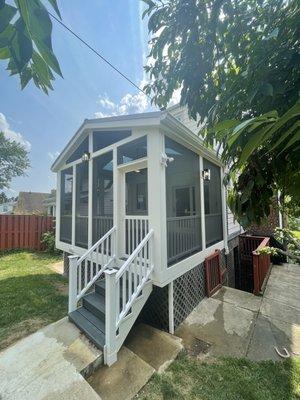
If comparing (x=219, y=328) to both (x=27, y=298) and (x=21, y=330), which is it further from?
(x=27, y=298)

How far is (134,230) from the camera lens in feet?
17.2

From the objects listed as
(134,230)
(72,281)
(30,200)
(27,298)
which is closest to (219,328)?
(134,230)

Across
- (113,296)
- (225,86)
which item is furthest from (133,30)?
(113,296)

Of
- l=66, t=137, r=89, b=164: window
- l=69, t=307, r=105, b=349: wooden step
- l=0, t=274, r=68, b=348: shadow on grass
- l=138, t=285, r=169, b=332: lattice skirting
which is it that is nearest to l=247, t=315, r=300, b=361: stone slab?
l=138, t=285, r=169, b=332: lattice skirting

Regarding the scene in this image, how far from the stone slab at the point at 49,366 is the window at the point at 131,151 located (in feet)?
12.8

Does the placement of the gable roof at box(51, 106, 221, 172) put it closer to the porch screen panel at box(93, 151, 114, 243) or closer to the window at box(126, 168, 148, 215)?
the porch screen panel at box(93, 151, 114, 243)

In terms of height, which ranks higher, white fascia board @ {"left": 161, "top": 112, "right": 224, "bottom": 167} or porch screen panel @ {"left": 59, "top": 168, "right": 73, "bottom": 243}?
white fascia board @ {"left": 161, "top": 112, "right": 224, "bottom": 167}

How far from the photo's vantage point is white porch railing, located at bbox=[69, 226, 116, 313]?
453 centimetres

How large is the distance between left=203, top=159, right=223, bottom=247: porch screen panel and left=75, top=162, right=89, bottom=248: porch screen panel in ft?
12.3

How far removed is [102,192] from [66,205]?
2285 mm

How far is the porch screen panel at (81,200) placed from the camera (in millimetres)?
6791

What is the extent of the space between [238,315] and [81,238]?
4.81 meters

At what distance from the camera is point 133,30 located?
9.98 ft

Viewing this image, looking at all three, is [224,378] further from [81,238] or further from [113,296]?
[81,238]
